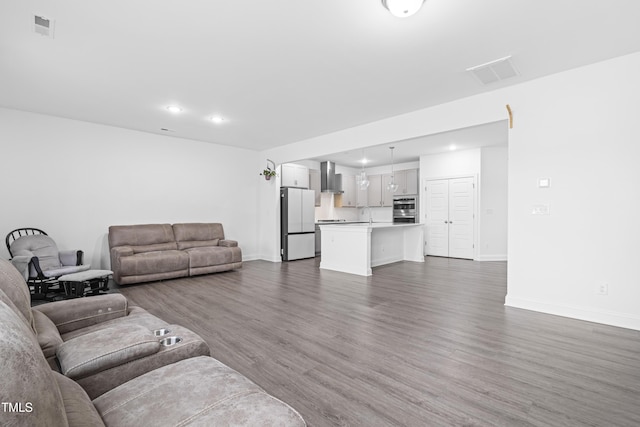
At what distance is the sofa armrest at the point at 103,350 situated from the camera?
1.35 m

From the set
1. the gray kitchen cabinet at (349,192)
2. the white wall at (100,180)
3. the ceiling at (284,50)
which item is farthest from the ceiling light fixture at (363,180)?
the white wall at (100,180)

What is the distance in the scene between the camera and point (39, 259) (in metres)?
4.23

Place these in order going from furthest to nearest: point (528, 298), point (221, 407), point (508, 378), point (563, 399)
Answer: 1. point (528, 298)
2. point (508, 378)
3. point (563, 399)
4. point (221, 407)

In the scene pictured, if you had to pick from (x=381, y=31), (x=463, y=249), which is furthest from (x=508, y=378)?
(x=463, y=249)

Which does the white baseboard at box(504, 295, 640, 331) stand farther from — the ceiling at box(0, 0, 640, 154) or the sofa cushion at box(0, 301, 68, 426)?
the sofa cushion at box(0, 301, 68, 426)

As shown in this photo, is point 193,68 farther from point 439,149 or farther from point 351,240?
point 439,149

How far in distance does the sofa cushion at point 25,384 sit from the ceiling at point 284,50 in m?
2.49

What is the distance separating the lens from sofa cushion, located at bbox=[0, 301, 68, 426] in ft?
1.87

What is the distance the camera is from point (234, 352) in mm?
2492

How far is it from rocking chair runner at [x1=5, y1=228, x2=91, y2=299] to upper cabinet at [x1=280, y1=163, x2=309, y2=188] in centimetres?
434

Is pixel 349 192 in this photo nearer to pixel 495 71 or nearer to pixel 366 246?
pixel 366 246

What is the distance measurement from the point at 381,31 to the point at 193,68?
2.04 metres

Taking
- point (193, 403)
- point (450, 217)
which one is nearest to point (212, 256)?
point (193, 403)

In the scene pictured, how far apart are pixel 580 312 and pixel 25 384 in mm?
4356
